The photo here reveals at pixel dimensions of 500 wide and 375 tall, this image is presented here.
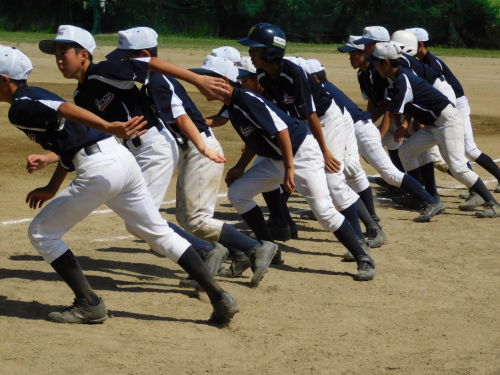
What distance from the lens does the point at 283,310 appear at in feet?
17.8

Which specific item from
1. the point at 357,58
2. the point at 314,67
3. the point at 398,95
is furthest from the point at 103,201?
the point at 357,58

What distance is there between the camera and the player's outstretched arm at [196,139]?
4.93 meters

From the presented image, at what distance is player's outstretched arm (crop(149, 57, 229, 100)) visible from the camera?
16.0ft

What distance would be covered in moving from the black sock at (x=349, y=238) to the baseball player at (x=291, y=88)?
547 mm

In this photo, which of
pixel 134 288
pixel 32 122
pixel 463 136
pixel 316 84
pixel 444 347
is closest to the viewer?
pixel 32 122

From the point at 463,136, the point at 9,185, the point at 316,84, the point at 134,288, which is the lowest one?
the point at 9,185

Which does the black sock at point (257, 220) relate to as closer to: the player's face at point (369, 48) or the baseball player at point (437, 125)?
the baseball player at point (437, 125)

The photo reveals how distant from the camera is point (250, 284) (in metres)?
5.98

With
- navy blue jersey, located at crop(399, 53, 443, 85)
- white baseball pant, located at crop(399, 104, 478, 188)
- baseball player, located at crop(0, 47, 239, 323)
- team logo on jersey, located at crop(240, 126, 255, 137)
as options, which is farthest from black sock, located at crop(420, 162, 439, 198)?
baseball player, located at crop(0, 47, 239, 323)

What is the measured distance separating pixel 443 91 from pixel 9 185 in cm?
563

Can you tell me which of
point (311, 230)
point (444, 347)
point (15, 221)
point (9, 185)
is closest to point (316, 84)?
point (311, 230)

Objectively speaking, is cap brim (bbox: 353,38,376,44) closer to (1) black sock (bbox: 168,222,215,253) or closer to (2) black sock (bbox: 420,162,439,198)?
(2) black sock (bbox: 420,162,439,198)

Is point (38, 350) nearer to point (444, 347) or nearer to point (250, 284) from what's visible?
point (250, 284)

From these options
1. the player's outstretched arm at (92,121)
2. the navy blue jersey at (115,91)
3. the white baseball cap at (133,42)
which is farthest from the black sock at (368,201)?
the player's outstretched arm at (92,121)
